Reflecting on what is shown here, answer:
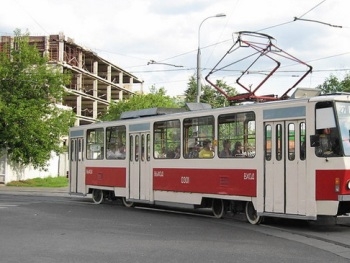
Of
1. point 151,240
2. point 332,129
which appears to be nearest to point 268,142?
point 332,129

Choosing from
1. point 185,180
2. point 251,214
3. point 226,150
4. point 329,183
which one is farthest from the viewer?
point 185,180

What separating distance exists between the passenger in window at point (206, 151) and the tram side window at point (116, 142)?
4244 mm

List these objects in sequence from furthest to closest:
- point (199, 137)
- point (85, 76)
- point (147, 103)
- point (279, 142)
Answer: point (85, 76) → point (147, 103) → point (199, 137) → point (279, 142)

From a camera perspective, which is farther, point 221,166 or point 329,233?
point 221,166

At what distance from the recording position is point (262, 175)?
1461 cm

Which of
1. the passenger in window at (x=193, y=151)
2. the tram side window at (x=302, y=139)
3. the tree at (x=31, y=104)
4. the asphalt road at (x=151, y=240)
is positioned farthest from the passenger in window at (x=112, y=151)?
the tree at (x=31, y=104)

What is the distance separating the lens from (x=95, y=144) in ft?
73.3

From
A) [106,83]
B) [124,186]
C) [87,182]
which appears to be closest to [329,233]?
[124,186]

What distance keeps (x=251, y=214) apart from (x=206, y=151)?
2.31m

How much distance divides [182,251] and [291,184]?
166 inches

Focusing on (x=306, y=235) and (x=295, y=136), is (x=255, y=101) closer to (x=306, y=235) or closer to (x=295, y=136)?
(x=295, y=136)

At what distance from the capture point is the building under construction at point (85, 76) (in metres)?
68.4

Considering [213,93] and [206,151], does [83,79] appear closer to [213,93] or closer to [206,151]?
[213,93]

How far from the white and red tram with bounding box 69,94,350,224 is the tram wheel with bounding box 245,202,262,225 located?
2cm
